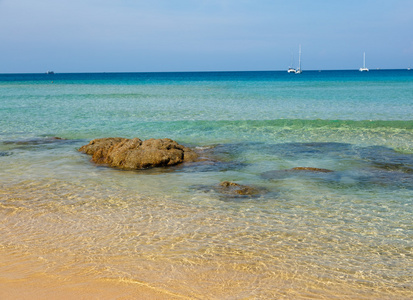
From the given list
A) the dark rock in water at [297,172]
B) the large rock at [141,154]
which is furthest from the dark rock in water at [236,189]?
the large rock at [141,154]

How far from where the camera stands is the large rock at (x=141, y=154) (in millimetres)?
10641

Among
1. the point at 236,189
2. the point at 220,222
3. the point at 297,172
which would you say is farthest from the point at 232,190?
the point at 297,172

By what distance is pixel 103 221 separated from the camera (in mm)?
6613

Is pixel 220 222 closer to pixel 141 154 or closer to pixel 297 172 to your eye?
pixel 297 172

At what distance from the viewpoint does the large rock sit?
1064 cm

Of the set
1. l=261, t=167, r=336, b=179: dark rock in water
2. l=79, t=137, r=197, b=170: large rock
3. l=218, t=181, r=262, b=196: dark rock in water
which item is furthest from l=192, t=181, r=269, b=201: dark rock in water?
l=79, t=137, r=197, b=170: large rock

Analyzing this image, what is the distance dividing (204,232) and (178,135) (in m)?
10.9

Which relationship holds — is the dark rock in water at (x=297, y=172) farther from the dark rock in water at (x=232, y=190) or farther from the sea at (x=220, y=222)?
the dark rock in water at (x=232, y=190)

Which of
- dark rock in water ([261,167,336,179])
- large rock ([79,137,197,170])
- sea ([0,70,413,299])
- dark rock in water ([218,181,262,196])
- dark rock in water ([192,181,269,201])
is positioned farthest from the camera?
large rock ([79,137,197,170])

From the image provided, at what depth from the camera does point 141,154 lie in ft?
35.4

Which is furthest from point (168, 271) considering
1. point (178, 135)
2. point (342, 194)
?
point (178, 135)

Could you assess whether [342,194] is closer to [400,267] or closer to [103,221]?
[400,267]

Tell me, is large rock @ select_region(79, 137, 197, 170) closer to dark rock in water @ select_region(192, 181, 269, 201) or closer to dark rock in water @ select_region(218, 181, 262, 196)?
dark rock in water @ select_region(192, 181, 269, 201)

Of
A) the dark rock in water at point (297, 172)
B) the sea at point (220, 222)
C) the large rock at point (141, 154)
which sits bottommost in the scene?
the sea at point (220, 222)
